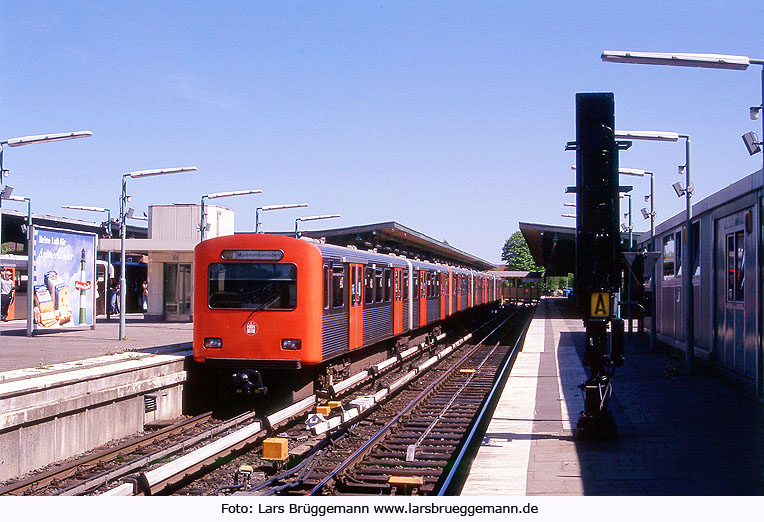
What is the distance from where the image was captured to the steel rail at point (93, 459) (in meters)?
8.13

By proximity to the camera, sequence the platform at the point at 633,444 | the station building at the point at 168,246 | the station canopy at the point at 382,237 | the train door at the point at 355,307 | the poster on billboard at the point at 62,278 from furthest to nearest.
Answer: the station building at the point at 168,246 → the station canopy at the point at 382,237 → the poster on billboard at the point at 62,278 → the train door at the point at 355,307 → the platform at the point at 633,444

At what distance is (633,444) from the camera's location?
9.02 m

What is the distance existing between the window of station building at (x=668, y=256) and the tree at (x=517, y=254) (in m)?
70.0

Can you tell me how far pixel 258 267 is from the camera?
12125 millimetres

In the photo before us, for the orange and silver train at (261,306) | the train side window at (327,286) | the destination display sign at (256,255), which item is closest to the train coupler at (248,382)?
the orange and silver train at (261,306)

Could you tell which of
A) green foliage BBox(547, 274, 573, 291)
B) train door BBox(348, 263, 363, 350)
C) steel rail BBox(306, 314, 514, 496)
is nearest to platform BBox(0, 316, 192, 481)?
train door BBox(348, 263, 363, 350)

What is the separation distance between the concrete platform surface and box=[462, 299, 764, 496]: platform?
7194 millimetres

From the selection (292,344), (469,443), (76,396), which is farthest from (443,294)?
(76,396)

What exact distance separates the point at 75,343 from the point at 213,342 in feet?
18.5

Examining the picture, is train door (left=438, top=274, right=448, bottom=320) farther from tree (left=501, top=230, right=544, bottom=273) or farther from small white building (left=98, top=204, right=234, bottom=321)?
tree (left=501, top=230, right=544, bottom=273)

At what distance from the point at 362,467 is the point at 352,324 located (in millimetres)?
5859

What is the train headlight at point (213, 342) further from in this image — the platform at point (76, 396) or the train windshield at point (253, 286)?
the platform at point (76, 396)

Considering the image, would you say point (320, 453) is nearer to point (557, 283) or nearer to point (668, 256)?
point (668, 256)

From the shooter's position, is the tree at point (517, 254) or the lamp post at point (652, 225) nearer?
the lamp post at point (652, 225)
